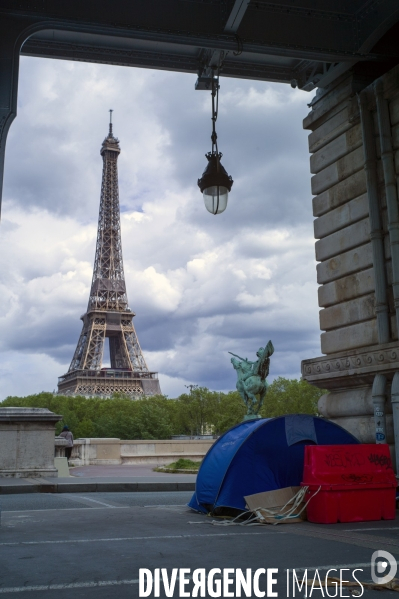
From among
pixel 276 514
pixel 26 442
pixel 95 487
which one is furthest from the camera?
pixel 26 442

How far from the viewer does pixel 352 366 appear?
11.9 metres

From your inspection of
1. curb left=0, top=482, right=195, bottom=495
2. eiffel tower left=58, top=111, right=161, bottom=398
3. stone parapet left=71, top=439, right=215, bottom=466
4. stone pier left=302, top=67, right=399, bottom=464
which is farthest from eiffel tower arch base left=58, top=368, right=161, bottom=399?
stone pier left=302, top=67, right=399, bottom=464

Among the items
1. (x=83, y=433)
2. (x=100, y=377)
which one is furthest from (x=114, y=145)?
(x=83, y=433)

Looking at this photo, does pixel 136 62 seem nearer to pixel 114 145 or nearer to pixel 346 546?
pixel 346 546

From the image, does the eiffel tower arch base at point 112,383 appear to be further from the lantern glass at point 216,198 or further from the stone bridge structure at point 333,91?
the lantern glass at point 216,198

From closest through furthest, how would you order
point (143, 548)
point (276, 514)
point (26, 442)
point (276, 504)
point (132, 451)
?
point (143, 548) → point (276, 514) → point (276, 504) → point (26, 442) → point (132, 451)

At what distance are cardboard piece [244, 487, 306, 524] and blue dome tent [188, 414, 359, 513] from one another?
0.79 feet

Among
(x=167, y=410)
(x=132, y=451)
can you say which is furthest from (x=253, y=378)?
(x=167, y=410)

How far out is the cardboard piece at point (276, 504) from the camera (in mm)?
9414

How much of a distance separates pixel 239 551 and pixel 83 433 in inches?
3327

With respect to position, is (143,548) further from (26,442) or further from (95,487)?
(26,442)

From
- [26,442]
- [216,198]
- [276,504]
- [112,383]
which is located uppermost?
[112,383]

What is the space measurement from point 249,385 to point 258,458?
607 inches

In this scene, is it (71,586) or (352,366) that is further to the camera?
(352,366)
